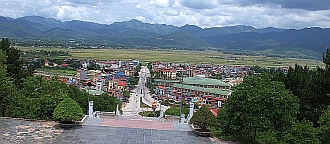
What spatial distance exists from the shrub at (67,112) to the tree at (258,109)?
4550mm

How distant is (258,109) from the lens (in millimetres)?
8805

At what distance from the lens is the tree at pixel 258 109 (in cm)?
885

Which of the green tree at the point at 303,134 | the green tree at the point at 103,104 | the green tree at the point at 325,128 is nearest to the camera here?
the green tree at the point at 303,134

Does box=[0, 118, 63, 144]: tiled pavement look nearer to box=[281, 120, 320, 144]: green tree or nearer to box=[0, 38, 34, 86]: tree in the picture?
box=[281, 120, 320, 144]: green tree

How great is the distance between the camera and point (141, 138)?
927cm

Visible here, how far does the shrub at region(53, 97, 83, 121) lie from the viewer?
1006 cm

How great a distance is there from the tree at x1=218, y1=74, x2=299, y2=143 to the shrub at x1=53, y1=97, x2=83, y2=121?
4.55 meters

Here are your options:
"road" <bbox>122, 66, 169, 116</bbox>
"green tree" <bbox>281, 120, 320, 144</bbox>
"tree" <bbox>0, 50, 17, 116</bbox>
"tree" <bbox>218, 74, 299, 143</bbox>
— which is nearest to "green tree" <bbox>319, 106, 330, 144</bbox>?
"tree" <bbox>218, 74, 299, 143</bbox>

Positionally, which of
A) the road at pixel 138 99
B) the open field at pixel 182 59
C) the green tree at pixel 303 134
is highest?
the green tree at pixel 303 134

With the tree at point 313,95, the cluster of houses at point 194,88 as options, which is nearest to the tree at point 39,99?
the tree at point 313,95

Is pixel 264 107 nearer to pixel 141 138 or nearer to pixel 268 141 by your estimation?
pixel 268 141

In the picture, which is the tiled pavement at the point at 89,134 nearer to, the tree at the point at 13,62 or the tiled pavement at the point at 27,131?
the tiled pavement at the point at 27,131

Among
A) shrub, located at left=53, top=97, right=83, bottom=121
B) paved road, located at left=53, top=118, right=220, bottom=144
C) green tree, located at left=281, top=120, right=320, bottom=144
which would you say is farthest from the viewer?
shrub, located at left=53, top=97, right=83, bottom=121

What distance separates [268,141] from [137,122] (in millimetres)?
4345
